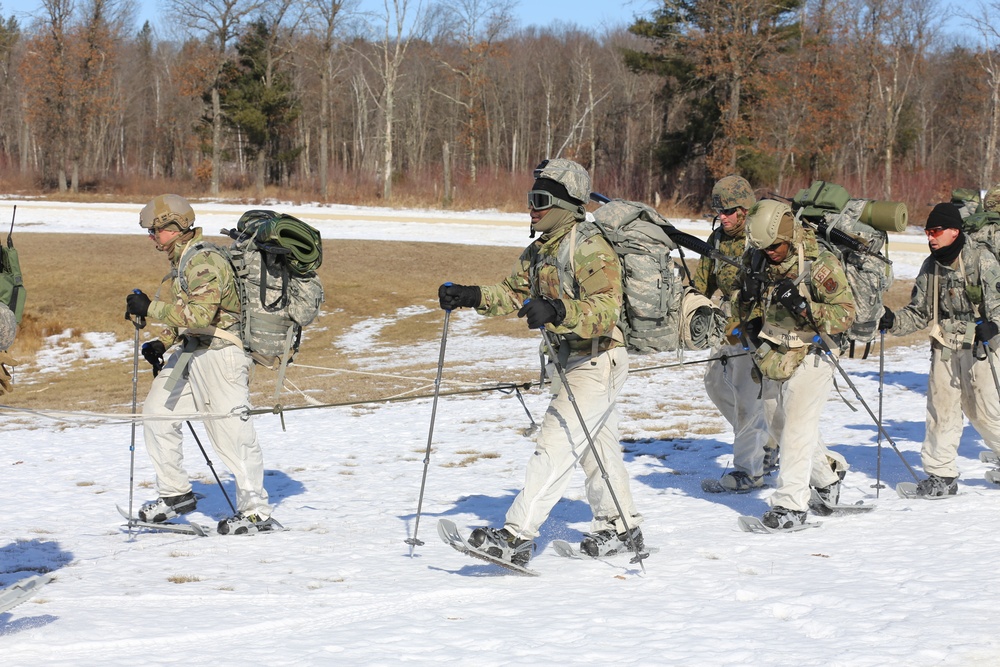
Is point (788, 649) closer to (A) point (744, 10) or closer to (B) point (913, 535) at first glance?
(B) point (913, 535)

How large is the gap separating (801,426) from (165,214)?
14.1ft

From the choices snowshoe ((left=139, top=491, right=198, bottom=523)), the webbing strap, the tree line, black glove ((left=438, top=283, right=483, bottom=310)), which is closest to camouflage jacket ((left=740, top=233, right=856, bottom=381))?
black glove ((left=438, top=283, right=483, bottom=310))

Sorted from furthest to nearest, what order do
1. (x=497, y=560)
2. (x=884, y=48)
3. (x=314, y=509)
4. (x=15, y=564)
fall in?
(x=884, y=48) < (x=314, y=509) < (x=15, y=564) < (x=497, y=560)

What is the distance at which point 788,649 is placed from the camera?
4.34 meters

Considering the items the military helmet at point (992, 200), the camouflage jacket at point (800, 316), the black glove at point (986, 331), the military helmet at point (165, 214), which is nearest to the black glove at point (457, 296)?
the camouflage jacket at point (800, 316)

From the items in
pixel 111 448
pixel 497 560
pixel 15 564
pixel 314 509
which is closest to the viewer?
pixel 497 560

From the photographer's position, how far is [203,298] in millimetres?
6328

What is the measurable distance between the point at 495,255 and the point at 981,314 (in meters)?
17.6

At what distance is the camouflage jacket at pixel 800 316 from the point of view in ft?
20.1

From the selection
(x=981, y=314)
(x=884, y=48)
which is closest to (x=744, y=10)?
(x=884, y=48)

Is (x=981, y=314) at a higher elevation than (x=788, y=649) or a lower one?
higher

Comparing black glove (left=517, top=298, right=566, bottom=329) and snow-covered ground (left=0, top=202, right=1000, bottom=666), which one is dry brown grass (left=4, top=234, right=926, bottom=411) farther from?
black glove (left=517, top=298, right=566, bottom=329)

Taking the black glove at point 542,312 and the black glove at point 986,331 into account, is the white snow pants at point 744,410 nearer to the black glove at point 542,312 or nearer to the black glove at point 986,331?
the black glove at point 986,331

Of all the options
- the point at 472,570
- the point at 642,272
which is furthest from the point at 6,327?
the point at 642,272
